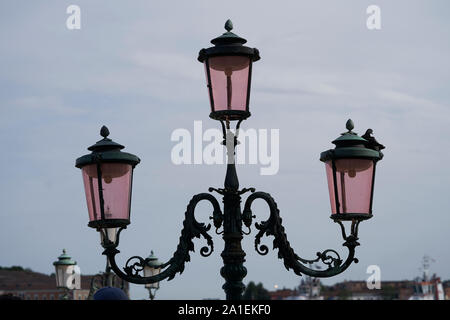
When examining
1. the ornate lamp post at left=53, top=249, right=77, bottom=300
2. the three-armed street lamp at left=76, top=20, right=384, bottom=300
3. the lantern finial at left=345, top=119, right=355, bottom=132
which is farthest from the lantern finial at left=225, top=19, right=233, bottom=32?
the ornate lamp post at left=53, top=249, right=77, bottom=300

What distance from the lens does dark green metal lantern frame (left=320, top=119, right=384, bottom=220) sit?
358 inches

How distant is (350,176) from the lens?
9.18 metres

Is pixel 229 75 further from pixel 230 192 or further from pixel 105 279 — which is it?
pixel 105 279

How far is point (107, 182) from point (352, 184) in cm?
210

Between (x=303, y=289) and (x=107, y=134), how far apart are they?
18217 centimetres

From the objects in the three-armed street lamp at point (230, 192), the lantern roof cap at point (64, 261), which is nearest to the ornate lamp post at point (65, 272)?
the lantern roof cap at point (64, 261)

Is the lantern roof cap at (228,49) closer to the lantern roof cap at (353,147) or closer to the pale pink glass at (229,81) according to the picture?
the pale pink glass at (229,81)

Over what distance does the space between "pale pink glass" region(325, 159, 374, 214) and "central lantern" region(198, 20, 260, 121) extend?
957 millimetres

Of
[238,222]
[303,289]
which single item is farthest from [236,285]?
[303,289]

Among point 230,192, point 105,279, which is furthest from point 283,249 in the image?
point 105,279
